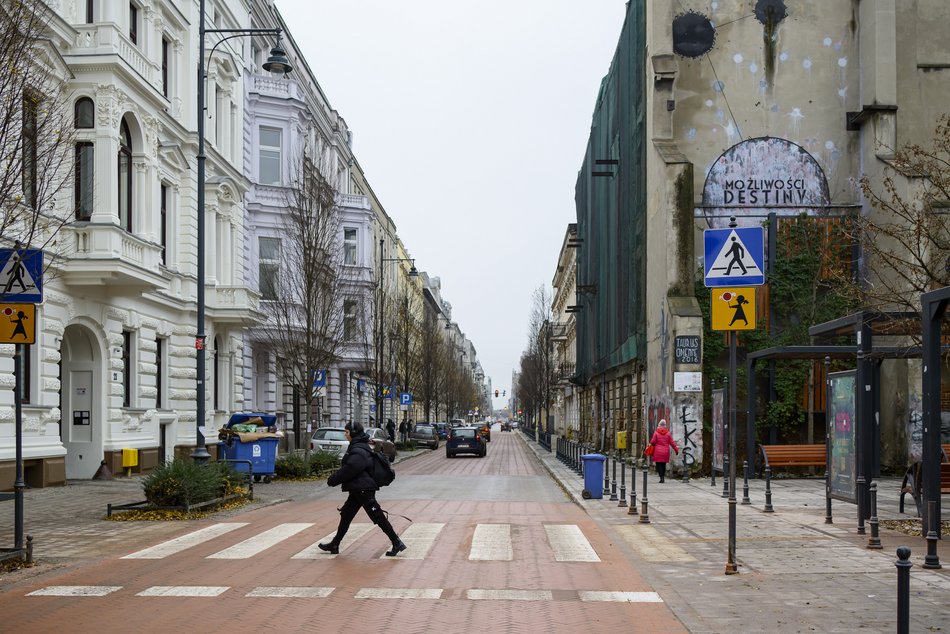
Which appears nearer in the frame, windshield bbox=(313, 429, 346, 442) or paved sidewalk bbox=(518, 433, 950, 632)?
paved sidewalk bbox=(518, 433, 950, 632)

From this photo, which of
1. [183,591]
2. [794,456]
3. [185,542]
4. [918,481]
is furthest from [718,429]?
[183,591]

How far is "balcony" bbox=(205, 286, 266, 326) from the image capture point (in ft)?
110

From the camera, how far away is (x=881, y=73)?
2830cm

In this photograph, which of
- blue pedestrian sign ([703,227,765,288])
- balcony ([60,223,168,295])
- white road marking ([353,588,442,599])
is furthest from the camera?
balcony ([60,223,168,295])

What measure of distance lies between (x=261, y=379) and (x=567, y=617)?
3684 centimetres

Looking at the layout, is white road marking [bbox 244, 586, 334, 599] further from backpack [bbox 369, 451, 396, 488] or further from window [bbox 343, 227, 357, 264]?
window [bbox 343, 227, 357, 264]

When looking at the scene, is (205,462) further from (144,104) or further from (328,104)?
(328,104)

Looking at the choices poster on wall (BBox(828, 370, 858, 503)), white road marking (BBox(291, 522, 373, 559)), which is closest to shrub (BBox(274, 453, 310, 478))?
white road marking (BBox(291, 522, 373, 559))

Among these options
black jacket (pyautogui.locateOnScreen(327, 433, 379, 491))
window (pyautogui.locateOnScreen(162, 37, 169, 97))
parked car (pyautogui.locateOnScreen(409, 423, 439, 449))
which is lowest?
parked car (pyautogui.locateOnScreen(409, 423, 439, 449))

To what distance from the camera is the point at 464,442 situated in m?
44.5

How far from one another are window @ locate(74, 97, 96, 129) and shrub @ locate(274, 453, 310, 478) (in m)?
9.43

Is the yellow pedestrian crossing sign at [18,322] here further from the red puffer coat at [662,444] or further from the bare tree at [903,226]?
the red puffer coat at [662,444]

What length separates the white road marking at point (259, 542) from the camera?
39.4 ft

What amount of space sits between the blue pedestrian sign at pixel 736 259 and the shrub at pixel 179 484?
31.5ft
